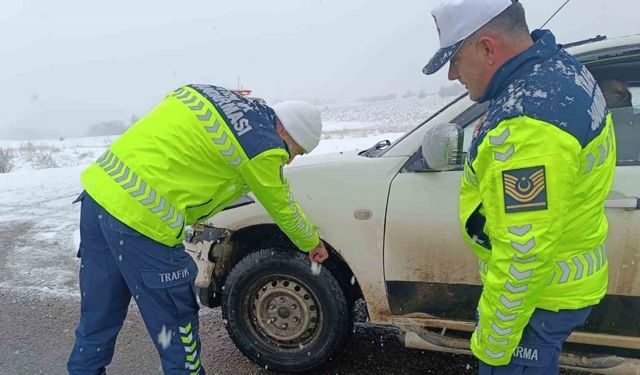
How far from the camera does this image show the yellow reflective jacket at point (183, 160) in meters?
2.01

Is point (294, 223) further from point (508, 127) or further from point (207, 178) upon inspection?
point (508, 127)

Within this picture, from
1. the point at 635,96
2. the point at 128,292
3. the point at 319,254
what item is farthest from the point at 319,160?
the point at 635,96

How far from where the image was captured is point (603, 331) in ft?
8.08

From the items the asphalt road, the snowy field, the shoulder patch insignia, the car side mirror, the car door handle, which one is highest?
the shoulder patch insignia

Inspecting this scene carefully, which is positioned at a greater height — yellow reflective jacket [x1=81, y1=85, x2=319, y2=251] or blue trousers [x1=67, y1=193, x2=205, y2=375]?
yellow reflective jacket [x1=81, y1=85, x2=319, y2=251]

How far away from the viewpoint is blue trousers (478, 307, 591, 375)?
1.52 m

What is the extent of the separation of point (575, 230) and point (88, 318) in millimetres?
2053

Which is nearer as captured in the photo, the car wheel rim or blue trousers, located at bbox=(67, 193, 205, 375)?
blue trousers, located at bbox=(67, 193, 205, 375)

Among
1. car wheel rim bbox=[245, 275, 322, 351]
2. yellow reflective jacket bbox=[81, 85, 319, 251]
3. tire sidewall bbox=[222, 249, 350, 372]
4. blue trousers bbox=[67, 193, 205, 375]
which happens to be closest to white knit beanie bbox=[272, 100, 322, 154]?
yellow reflective jacket bbox=[81, 85, 319, 251]

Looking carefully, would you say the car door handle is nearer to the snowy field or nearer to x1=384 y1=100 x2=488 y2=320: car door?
x1=384 y1=100 x2=488 y2=320: car door

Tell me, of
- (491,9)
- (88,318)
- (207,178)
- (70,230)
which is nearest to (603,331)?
(491,9)

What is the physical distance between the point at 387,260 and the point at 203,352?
61.0 inches

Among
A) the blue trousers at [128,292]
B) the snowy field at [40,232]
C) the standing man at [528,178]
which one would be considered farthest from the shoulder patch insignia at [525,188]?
the snowy field at [40,232]

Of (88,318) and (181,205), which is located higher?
(181,205)
